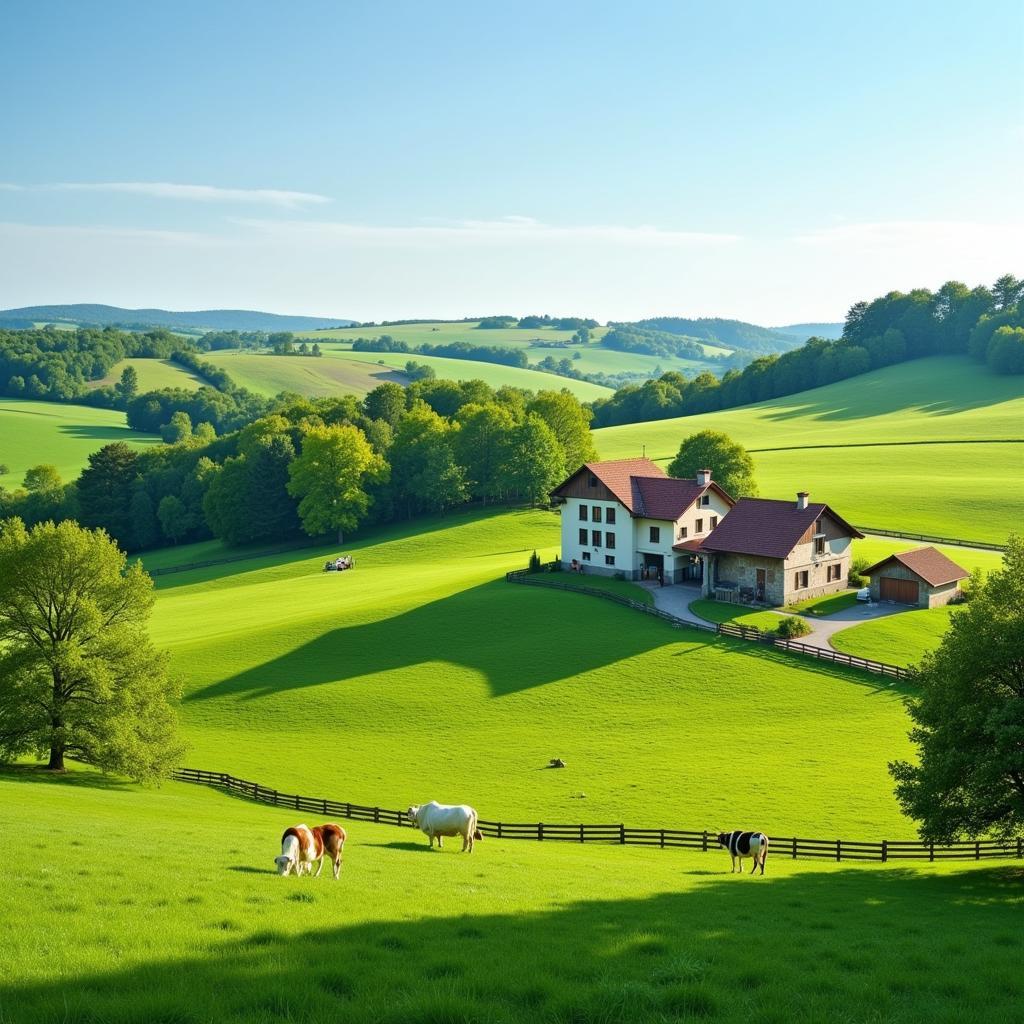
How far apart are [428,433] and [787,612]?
62.2 meters

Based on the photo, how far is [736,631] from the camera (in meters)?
57.7

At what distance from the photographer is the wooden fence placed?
2029 inches

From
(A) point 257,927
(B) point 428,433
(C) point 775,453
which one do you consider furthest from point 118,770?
(C) point 775,453

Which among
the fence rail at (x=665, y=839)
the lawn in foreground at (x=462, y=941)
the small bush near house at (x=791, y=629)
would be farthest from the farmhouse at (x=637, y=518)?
the lawn in foreground at (x=462, y=941)

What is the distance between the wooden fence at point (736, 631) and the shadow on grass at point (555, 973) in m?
34.3

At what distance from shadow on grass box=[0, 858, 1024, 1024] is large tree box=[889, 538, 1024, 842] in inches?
331

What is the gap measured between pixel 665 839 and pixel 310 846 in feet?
53.6

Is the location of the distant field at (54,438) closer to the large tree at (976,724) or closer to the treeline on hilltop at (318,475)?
the treeline on hilltop at (318,475)

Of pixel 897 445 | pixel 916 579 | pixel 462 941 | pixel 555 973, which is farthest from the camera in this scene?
pixel 897 445

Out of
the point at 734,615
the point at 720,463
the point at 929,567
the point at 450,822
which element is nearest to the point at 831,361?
the point at 720,463

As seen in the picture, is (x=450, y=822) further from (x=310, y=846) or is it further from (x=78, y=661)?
(x=78, y=661)

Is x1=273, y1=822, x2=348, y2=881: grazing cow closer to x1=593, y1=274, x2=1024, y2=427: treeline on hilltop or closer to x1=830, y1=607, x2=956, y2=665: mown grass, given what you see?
x1=830, y1=607, x2=956, y2=665: mown grass

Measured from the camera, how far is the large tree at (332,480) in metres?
106

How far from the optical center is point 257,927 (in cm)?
1379
